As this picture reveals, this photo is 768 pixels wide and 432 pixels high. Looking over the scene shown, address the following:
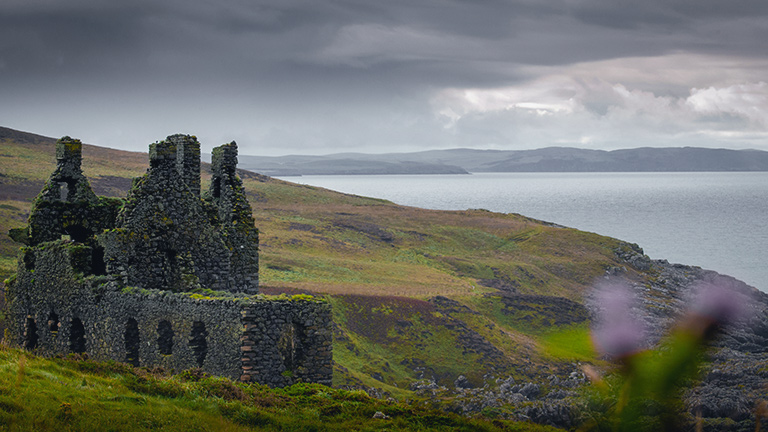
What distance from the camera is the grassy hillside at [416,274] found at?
50406 mm

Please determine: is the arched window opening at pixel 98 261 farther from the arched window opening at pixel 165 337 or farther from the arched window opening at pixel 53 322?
the arched window opening at pixel 165 337

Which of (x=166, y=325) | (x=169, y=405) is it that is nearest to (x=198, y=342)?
(x=166, y=325)

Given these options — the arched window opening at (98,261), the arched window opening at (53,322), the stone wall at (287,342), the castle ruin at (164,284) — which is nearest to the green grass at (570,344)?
the castle ruin at (164,284)

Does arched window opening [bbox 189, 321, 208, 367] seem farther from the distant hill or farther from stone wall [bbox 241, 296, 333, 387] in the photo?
stone wall [bbox 241, 296, 333, 387]

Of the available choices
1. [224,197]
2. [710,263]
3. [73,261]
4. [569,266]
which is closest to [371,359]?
[224,197]

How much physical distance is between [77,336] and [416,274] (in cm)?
6250

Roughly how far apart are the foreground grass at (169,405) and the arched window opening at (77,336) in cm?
632

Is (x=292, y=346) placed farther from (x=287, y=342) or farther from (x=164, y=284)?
(x=164, y=284)

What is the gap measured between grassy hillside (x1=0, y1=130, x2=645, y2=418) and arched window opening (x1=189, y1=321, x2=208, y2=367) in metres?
21.4

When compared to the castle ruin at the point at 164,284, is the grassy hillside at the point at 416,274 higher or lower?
lower

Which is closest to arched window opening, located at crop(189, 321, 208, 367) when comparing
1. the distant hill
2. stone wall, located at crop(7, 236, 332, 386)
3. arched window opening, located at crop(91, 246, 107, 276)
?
stone wall, located at crop(7, 236, 332, 386)

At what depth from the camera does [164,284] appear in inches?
882

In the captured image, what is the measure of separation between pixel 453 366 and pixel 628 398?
4690 centimetres

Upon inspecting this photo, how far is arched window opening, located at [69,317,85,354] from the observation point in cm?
2267
